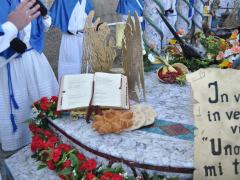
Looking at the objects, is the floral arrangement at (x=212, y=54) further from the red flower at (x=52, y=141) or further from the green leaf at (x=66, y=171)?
the green leaf at (x=66, y=171)

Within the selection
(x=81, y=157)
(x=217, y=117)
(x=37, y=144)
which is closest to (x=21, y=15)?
(x=37, y=144)

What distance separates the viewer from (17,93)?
288cm

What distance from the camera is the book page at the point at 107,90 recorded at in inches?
82.4

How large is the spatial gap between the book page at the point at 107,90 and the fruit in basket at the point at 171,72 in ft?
1.61

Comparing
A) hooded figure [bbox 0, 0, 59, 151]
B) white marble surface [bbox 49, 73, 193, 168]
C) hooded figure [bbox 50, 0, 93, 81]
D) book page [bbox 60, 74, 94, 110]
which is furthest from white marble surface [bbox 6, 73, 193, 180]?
hooded figure [bbox 50, 0, 93, 81]

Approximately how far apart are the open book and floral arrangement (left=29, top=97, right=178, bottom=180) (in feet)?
0.51

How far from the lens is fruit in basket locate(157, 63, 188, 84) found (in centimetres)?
265

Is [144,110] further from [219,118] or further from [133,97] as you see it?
[219,118]

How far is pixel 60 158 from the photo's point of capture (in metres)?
1.98

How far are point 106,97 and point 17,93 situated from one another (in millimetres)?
1077

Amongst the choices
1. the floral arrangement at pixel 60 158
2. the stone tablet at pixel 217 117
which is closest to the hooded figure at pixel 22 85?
the floral arrangement at pixel 60 158

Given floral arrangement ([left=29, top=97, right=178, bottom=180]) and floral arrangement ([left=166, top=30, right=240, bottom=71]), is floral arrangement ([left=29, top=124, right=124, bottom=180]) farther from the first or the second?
floral arrangement ([left=166, top=30, right=240, bottom=71])

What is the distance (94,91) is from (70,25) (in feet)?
5.33

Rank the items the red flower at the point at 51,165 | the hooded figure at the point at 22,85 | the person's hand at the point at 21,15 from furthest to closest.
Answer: the hooded figure at the point at 22,85 → the person's hand at the point at 21,15 → the red flower at the point at 51,165
